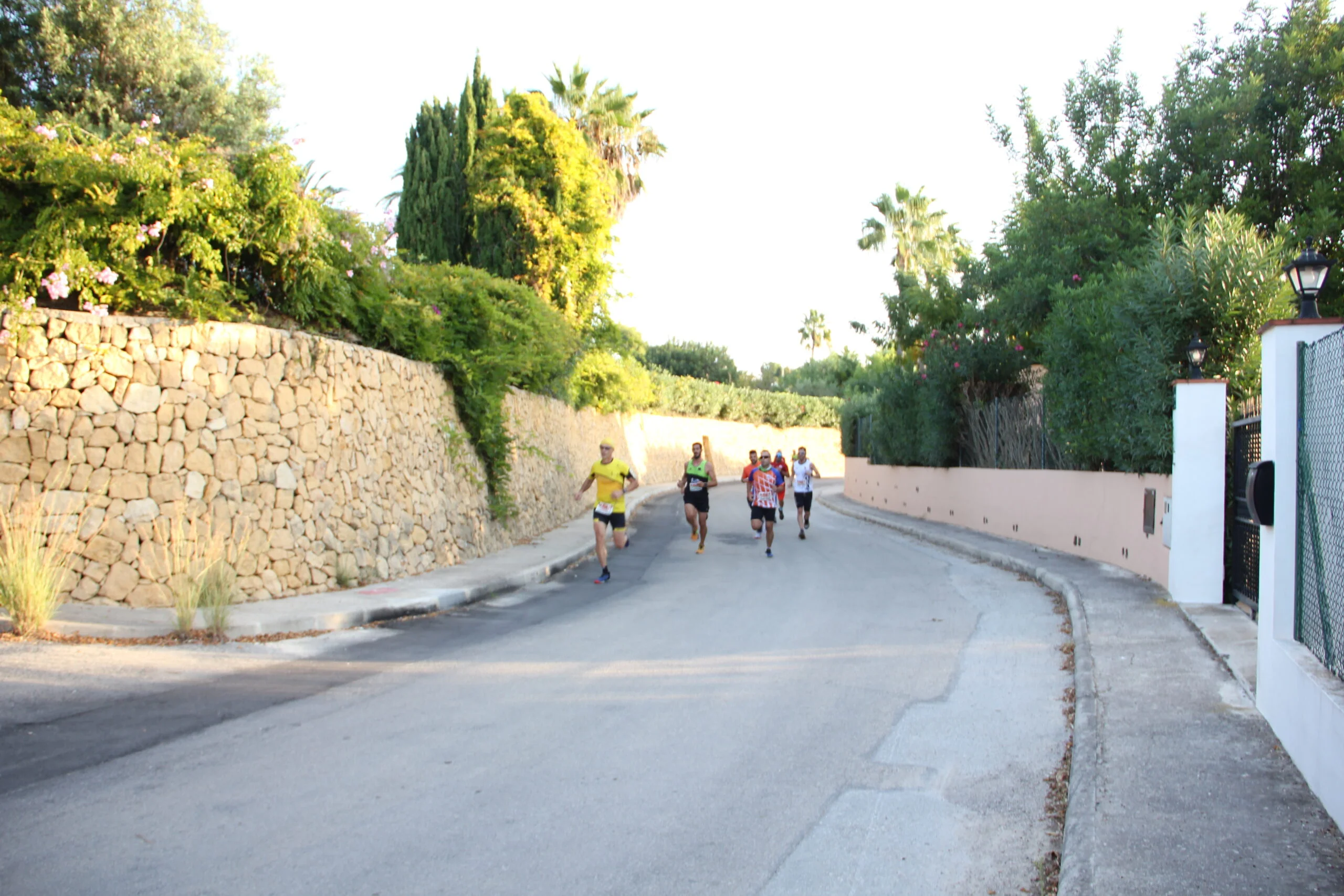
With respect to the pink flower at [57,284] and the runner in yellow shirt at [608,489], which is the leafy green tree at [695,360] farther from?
the pink flower at [57,284]

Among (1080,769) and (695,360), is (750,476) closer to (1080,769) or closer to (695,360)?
(1080,769)

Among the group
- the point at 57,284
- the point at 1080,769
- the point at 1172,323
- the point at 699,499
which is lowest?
the point at 1080,769

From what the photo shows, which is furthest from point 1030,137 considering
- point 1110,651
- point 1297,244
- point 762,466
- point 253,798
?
point 253,798

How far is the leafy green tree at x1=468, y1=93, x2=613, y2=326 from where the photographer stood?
2597 cm

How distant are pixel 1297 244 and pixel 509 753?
607 inches

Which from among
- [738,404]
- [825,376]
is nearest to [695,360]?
[825,376]

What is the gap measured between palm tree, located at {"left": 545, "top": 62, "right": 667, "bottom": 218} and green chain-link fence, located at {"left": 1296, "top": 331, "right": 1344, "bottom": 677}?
3389cm

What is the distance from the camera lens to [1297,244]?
50.5ft

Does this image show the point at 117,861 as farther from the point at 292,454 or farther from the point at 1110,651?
the point at 292,454

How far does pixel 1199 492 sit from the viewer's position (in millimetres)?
10023

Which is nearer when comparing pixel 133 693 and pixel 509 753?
pixel 509 753

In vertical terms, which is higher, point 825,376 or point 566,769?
point 825,376

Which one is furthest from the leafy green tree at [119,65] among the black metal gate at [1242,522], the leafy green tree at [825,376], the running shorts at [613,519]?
the leafy green tree at [825,376]

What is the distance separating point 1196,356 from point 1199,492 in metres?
1.43
